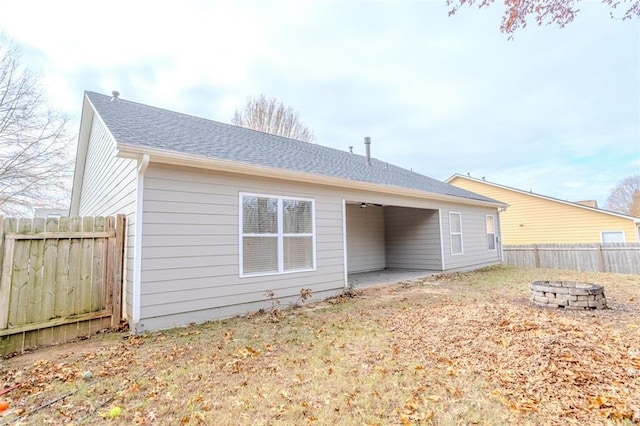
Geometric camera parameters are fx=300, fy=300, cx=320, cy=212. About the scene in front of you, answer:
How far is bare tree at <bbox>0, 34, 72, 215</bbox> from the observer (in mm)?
10539

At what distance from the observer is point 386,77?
10375 mm

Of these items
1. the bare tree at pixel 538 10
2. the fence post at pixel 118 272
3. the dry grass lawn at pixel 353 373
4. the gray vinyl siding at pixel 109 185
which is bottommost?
the dry grass lawn at pixel 353 373

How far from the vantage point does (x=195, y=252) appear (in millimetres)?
4762

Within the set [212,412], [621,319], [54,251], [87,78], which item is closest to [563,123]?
[621,319]

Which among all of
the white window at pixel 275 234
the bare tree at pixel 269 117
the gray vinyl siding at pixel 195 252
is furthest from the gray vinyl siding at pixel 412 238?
the bare tree at pixel 269 117

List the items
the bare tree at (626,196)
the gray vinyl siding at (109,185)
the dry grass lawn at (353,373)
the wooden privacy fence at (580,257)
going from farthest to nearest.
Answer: the bare tree at (626,196) < the wooden privacy fence at (580,257) < the gray vinyl siding at (109,185) < the dry grass lawn at (353,373)

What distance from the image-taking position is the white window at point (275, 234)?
539 centimetres

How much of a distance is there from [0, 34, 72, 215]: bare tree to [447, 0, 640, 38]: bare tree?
46.4ft

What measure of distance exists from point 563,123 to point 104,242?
53.1 ft

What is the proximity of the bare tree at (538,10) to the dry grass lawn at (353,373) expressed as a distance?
4.04 meters

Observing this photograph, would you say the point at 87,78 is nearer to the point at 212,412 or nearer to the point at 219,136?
the point at 219,136

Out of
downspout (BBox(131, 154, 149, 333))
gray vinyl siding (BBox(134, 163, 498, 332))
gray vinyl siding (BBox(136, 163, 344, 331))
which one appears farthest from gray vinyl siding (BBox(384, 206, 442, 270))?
downspout (BBox(131, 154, 149, 333))

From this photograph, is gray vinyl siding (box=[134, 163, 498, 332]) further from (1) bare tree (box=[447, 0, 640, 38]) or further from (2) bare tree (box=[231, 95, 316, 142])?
(2) bare tree (box=[231, 95, 316, 142])

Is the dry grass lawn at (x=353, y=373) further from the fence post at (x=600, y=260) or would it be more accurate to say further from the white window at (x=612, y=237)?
the white window at (x=612, y=237)
